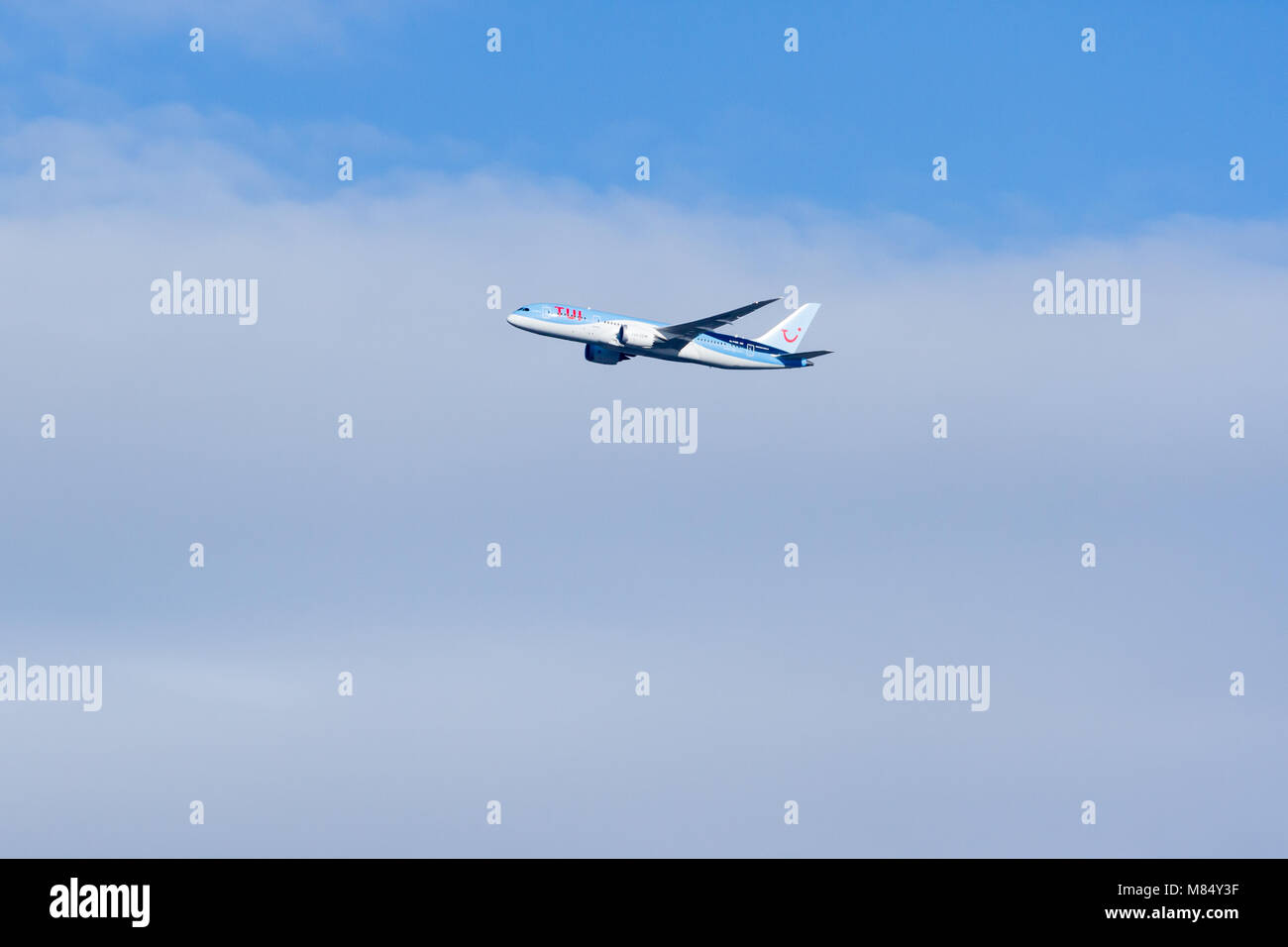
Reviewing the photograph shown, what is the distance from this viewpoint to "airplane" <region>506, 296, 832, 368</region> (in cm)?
16312

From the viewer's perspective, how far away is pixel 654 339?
163625 millimetres

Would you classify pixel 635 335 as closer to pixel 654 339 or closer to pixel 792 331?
pixel 654 339

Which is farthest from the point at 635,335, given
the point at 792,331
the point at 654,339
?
the point at 792,331

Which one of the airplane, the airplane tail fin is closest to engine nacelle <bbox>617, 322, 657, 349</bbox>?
the airplane

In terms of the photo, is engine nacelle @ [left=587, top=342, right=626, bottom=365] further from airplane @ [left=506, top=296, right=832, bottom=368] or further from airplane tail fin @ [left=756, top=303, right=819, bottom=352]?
airplane tail fin @ [left=756, top=303, right=819, bottom=352]

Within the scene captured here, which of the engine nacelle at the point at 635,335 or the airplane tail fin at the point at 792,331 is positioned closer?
the engine nacelle at the point at 635,335

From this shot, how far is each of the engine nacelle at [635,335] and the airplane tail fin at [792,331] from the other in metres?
18.0

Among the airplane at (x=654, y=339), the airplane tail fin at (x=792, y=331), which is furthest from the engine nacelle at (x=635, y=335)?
the airplane tail fin at (x=792, y=331)

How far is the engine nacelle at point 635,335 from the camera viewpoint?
163 m

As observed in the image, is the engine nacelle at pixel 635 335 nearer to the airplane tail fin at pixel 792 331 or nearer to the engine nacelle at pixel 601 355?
the engine nacelle at pixel 601 355
